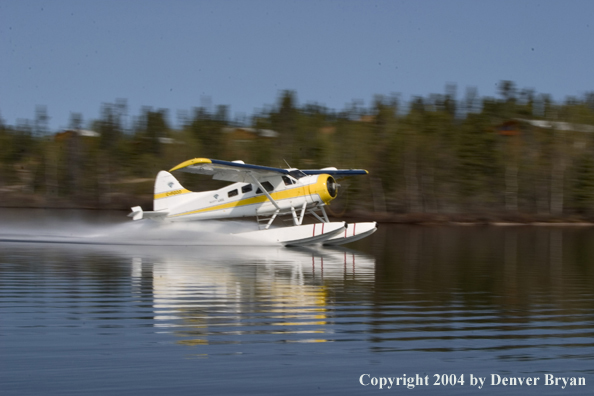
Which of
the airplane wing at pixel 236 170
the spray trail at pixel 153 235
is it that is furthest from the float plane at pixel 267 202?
the spray trail at pixel 153 235

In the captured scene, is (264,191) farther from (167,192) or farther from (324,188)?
(167,192)

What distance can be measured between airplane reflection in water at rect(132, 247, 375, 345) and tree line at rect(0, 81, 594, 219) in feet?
82.4

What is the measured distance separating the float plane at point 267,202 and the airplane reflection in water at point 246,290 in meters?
0.70

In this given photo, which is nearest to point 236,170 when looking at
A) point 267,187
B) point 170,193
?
point 267,187

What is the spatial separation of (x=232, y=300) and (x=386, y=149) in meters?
38.9

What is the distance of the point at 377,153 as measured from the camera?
45719 mm

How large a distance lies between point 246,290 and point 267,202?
738 centimetres

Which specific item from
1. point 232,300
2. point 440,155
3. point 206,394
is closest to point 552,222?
point 440,155

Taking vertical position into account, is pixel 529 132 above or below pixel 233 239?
above

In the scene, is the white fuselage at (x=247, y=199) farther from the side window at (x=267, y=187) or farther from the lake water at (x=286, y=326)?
the lake water at (x=286, y=326)

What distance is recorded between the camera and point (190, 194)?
17.1 m

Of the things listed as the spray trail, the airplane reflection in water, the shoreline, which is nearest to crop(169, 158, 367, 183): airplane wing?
the spray trail

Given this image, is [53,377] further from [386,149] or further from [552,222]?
[386,149]

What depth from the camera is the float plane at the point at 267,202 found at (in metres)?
14.8
